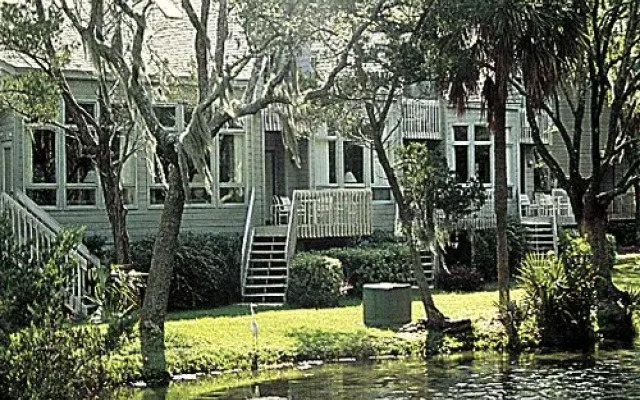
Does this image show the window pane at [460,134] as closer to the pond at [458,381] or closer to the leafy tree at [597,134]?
the leafy tree at [597,134]

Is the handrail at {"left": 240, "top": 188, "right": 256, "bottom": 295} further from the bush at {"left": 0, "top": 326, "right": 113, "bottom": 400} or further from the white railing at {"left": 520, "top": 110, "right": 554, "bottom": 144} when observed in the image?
the bush at {"left": 0, "top": 326, "right": 113, "bottom": 400}

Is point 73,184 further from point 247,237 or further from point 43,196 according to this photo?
point 247,237

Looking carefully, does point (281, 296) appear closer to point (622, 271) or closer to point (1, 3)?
point (1, 3)

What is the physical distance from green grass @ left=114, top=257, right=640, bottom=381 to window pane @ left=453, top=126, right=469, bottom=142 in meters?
9.54

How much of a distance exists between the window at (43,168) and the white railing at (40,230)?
1.87 ft

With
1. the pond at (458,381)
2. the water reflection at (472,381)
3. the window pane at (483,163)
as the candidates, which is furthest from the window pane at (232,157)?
the water reflection at (472,381)

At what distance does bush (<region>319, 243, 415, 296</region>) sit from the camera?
2552 centimetres

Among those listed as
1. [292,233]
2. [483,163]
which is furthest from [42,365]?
[483,163]

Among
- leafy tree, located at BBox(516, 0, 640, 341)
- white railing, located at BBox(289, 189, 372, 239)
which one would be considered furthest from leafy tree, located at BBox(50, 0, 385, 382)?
white railing, located at BBox(289, 189, 372, 239)

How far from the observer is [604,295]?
20219 mm

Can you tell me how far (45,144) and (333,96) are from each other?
8.13 meters

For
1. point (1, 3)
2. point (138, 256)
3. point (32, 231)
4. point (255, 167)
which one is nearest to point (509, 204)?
point (255, 167)

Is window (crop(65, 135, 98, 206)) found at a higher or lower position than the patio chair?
higher

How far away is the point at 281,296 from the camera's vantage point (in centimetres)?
2425
